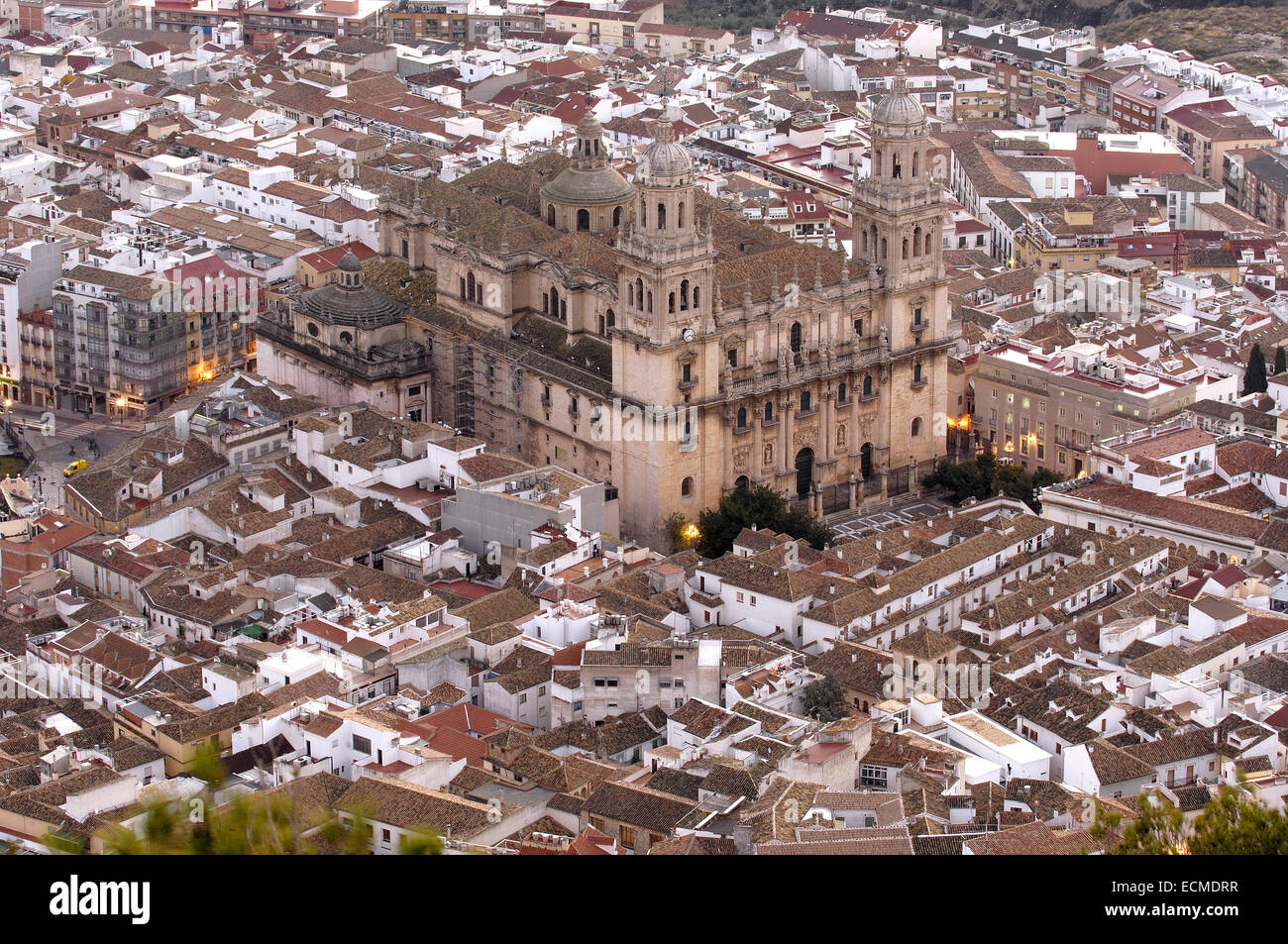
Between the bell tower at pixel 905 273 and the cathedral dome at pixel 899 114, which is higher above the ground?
the cathedral dome at pixel 899 114

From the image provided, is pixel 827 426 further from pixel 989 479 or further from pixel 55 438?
pixel 55 438

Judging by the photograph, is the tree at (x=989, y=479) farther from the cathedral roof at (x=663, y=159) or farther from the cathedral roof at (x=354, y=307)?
the cathedral roof at (x=354, y=307)

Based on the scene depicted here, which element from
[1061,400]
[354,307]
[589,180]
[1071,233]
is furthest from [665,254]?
[1071,233]

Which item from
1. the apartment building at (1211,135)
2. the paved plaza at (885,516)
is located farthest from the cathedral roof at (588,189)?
the apartment building at (1211,135)

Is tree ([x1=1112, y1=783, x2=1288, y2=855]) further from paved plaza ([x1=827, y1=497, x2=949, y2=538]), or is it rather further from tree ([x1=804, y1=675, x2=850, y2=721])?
paved plaza ([x1=827, y1=497, x2=949, y2=538])

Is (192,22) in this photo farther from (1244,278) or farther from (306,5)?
(1244,278)

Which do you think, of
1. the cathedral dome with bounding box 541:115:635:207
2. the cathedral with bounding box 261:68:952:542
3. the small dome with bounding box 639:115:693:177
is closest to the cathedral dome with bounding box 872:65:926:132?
the cathedral with bounding box 261:68:952:542
